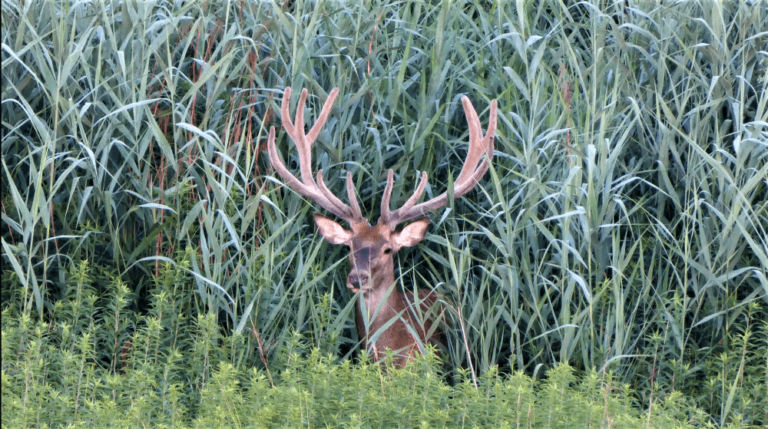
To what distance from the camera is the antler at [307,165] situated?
4090mm

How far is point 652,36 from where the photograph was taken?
4500 mm

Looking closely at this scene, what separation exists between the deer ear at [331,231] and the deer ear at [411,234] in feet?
0.67

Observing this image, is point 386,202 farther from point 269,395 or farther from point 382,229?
point 269,395

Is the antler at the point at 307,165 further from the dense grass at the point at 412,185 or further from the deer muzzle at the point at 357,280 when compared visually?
the deer muzzle at the point at 357,280

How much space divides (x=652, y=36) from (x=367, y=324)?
1.89 metres

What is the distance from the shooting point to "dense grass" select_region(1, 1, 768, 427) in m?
3.99

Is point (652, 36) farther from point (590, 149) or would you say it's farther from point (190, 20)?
point (190, 20)

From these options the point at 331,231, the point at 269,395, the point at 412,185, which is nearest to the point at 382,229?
the point at 331,231

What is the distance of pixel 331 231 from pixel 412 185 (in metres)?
0.64

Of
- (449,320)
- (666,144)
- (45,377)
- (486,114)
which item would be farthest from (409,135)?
(45,377)

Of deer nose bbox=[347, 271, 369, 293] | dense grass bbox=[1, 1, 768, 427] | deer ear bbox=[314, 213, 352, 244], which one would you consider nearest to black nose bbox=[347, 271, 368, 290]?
deer nose bbox=[347, 271, 369, 293]

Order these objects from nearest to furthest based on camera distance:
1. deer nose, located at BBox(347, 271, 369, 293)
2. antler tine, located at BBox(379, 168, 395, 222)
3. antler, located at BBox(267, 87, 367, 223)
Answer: deer nose, located at BBox(347, 271, 369, 293) < antler tine, located at BBox(379, 168, 395, 222) < antler, located at BBox(267, 87, 367, 223)

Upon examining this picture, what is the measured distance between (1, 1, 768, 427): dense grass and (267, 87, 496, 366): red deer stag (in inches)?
4.5

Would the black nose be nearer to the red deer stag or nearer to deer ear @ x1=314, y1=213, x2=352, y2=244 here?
the red deer stag
